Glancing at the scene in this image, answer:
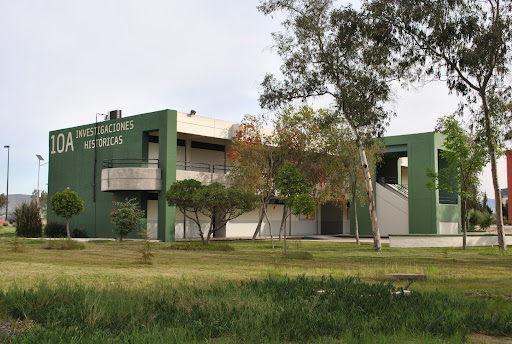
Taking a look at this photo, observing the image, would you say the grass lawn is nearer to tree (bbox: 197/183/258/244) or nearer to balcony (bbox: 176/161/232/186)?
tree (bbox: 197/183/258/244)

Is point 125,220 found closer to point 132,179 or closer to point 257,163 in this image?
point 132,179

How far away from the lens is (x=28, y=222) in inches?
1433

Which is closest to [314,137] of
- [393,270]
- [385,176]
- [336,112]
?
[336,112]

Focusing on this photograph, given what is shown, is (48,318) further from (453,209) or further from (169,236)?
(453,209)

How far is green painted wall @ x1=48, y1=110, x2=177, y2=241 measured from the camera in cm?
3309

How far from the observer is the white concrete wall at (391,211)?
4384cm

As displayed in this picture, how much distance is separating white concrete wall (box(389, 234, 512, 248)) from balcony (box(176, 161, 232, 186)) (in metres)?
12.8

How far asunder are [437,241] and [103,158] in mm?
22627

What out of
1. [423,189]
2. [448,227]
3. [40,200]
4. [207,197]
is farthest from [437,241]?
[40,200]

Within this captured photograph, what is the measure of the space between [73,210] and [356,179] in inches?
668

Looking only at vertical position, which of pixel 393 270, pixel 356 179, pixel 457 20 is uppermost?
pixel 457 20

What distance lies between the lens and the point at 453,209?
4312 cm

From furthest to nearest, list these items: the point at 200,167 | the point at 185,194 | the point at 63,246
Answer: the point at 200,167, the point at 185,194, the point at 63,246

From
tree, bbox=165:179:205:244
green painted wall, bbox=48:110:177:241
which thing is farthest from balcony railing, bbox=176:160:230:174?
tree, bbox=165:179:205:244
